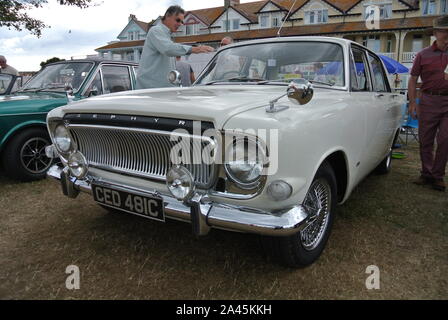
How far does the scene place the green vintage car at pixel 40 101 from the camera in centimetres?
409

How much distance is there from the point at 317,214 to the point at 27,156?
11.7 feet

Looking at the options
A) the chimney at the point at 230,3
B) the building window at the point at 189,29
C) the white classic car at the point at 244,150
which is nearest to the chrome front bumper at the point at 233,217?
the white classic car at the point at 244,150

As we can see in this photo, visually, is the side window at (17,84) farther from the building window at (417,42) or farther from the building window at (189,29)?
the building window at (189,29)

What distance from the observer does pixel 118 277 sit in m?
2.25

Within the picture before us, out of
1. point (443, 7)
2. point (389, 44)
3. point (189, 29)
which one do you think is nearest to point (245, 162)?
point (389, 44)

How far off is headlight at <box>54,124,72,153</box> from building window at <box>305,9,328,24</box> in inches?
1144

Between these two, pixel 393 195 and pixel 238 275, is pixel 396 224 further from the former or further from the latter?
pixel 238 275

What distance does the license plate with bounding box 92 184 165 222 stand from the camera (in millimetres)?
2043

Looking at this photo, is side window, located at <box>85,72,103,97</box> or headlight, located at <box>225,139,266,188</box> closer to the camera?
headlight, located at <box>225,139,266,188</box>

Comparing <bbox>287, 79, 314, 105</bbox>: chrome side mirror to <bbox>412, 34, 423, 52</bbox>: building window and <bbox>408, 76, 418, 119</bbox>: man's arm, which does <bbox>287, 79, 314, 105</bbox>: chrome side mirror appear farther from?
<bbox>412, 34, 423, 52</bbox>: building window

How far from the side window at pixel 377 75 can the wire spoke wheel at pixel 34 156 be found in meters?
3.91

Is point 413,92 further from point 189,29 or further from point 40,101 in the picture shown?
point 189,29

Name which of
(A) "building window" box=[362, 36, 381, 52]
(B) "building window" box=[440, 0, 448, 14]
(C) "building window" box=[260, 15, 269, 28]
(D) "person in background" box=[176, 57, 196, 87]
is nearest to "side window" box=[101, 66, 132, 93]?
(D) "person in background" box=[176, 57, 196, 87]

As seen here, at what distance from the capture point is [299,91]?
1957 millimetres
